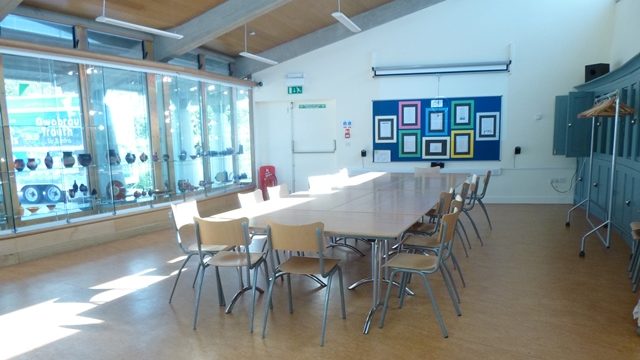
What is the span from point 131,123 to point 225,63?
307 cm

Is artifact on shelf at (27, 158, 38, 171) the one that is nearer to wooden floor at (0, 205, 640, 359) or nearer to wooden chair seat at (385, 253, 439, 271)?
wooden floor at (0, 205, 640, 359)

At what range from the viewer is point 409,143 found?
28.5 feet

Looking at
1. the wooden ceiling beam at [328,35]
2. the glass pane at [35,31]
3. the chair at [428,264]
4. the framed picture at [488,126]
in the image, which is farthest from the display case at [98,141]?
the framed picture at [488,126]

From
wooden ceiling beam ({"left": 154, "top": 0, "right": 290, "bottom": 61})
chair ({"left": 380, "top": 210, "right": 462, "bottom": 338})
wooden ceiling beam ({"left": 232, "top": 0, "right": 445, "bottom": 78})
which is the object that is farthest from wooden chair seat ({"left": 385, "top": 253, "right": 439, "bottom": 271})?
wooden ceiling beam ({"left": 232, "top": 0, "right": 445, "bottom": 78})

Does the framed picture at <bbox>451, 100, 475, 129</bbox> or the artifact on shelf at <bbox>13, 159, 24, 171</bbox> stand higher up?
the framed picture at <bbox>451, 100, 475, 129</bbox>

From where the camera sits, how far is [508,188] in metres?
8.23

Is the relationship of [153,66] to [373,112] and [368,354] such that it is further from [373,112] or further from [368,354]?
[368,354]

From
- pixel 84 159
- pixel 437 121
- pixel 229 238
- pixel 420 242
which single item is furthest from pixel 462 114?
pixel 84 159

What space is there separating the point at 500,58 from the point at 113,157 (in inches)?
275

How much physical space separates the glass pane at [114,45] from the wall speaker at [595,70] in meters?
7.41

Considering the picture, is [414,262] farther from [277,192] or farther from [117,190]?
[117,190]

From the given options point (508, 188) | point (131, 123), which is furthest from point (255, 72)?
point (508, 188)

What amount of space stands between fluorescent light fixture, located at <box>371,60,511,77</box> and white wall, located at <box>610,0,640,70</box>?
1648mm

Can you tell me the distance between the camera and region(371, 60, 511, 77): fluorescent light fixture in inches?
314
